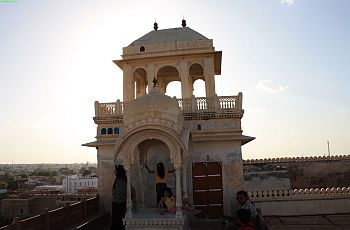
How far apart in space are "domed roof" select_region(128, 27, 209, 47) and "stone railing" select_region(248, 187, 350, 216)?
22.3ft

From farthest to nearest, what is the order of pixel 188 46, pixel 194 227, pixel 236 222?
pixel 188 46 < pixel 194 227 < pixel 236 222

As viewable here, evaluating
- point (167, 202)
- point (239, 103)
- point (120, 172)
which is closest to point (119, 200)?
point (120, 172)

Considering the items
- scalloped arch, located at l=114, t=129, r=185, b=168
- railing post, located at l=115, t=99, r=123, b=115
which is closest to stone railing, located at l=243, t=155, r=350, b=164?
railing post, located at l=115, t=99, r=123, b=115

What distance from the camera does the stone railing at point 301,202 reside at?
44.4 feet

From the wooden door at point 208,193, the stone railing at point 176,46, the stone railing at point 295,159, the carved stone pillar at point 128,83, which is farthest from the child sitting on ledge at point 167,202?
the stone railing at point 295,159

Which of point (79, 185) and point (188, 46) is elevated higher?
point (188, 46)

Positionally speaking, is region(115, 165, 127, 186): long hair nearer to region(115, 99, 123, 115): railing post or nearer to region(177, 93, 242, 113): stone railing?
region(115, 99, 123, 115): railing post

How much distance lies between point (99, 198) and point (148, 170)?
2.39m

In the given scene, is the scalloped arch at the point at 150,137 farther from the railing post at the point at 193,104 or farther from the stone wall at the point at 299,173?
the stone wall at the point at 299,173

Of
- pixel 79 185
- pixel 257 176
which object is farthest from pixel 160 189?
pixel 79 185

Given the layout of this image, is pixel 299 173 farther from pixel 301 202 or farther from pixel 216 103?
pixel 216 103

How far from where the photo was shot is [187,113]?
1295cm

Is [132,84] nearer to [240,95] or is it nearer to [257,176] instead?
[240,95]

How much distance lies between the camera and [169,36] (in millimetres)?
15180
